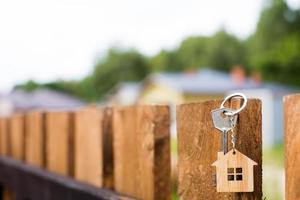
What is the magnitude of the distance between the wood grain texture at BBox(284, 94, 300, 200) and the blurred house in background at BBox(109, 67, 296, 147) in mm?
24279

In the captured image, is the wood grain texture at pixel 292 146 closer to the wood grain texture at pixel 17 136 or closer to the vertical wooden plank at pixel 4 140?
the wood grain texture at pixel 17 136

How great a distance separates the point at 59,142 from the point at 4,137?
3.63 feet

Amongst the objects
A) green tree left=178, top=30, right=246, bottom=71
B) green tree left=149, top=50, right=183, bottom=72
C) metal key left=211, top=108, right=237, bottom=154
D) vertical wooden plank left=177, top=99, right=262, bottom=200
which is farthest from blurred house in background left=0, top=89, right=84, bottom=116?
metal key left=211, top=108, right=237, bottom=154

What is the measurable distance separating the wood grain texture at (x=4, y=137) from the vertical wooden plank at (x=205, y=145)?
1908 mm

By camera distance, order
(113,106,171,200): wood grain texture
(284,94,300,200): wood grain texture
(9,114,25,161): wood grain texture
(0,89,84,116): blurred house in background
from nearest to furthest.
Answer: (284,94,300,200): wood grain texture
(113,106,171,200): wood grain texture
(9,114,25,161): wood grain texture
(0,89,84,116): blurred house in background

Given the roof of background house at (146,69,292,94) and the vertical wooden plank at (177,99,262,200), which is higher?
the roof of background house at (146,69,292,94)

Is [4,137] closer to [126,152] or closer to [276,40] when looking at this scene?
[126,152]

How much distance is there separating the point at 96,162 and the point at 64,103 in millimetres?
36216

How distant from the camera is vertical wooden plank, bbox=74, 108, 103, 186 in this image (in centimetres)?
148

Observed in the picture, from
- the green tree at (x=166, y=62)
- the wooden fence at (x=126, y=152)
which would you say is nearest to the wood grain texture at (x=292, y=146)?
the wooden fence at (x=126, y=152)

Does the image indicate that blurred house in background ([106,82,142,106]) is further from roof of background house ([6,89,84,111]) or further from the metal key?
the metal key

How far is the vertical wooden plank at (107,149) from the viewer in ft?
4.74

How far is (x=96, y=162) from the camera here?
1501 mm

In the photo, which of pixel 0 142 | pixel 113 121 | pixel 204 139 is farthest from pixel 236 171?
pixel 0 142
